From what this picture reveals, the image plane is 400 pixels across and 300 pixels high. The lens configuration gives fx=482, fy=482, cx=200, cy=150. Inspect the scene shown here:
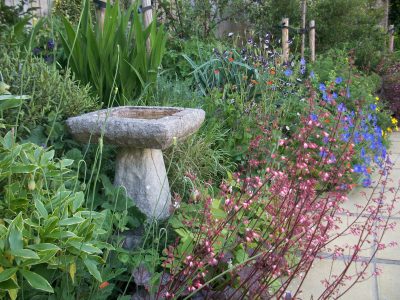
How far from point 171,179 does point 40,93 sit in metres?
1.02

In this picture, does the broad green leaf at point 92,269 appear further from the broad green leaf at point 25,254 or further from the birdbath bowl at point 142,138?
the birdbath bowl at point 142,138

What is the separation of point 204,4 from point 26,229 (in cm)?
598

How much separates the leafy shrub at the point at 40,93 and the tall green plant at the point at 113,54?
1.38 ft

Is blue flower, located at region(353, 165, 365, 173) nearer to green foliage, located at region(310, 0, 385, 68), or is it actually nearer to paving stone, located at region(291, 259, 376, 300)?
paving stone, located at region(291, 259, 376, 300)

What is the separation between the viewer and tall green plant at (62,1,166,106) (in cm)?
324

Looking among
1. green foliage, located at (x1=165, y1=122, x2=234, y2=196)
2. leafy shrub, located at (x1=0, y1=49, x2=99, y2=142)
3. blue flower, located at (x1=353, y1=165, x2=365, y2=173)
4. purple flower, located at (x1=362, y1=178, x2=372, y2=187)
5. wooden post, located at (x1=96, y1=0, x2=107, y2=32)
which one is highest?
wooden post, located at (x1=96, y1=0, x2=107, y2=32)

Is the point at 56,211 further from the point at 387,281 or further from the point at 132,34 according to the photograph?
the point at 132,34

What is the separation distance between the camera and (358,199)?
397 cm

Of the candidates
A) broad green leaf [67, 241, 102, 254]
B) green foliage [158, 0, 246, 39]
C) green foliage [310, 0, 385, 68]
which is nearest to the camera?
broad green leaf [67, 241, 102, 254]

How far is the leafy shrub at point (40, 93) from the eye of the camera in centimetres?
256

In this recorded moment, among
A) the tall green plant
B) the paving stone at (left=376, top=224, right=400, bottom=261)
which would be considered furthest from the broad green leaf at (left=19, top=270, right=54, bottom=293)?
the paving stone at (left=376, top=224, right=400, bottom=261)

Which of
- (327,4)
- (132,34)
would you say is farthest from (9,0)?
(327,4)

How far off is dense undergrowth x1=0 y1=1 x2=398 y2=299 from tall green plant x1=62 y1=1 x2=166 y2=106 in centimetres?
1

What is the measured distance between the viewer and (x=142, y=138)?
2.30 meters
